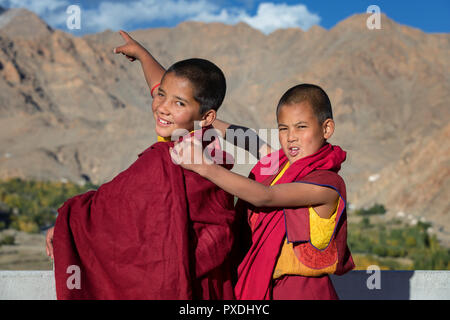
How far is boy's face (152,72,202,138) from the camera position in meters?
2.29

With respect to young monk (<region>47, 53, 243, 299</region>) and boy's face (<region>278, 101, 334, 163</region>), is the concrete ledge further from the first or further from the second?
boy's face (<region>278, 101, 334, 163</region>)

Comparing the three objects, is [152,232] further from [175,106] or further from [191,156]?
[175,106]

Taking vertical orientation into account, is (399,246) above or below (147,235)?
below

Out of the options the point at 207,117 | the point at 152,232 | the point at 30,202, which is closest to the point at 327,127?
the point at 207,117

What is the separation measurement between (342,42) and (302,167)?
154 ft

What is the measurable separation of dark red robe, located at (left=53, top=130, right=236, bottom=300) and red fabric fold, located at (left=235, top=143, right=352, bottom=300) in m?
0.19

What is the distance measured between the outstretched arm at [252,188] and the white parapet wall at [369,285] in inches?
52.3

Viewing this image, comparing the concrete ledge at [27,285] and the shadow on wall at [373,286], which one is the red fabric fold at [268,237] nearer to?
the shadow on wall at [373,286]

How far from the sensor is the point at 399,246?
43.2 ft

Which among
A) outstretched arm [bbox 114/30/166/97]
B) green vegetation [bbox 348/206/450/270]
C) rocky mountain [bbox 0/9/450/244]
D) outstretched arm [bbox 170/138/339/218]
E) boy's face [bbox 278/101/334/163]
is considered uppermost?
rocky mountain [bbox 0/9/450/244]

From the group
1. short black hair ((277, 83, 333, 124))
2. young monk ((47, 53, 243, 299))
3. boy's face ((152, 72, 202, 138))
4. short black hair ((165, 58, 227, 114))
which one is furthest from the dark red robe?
short black hair ((277, 83, 333, 124))

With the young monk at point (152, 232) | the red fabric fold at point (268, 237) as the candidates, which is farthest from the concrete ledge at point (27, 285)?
the red fabric fold at point (268, 237)

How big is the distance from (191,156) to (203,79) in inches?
15.4

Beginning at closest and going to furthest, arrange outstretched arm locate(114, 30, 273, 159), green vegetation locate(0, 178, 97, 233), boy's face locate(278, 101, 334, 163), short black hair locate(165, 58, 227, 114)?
short black hair locate(165, 58, 227, 114) < boy's face locate(278, 101, 334, 163) < outstretched arm locate(114, 30, 273, 159) < green vegetation locate(0, 178, 97, 233)
